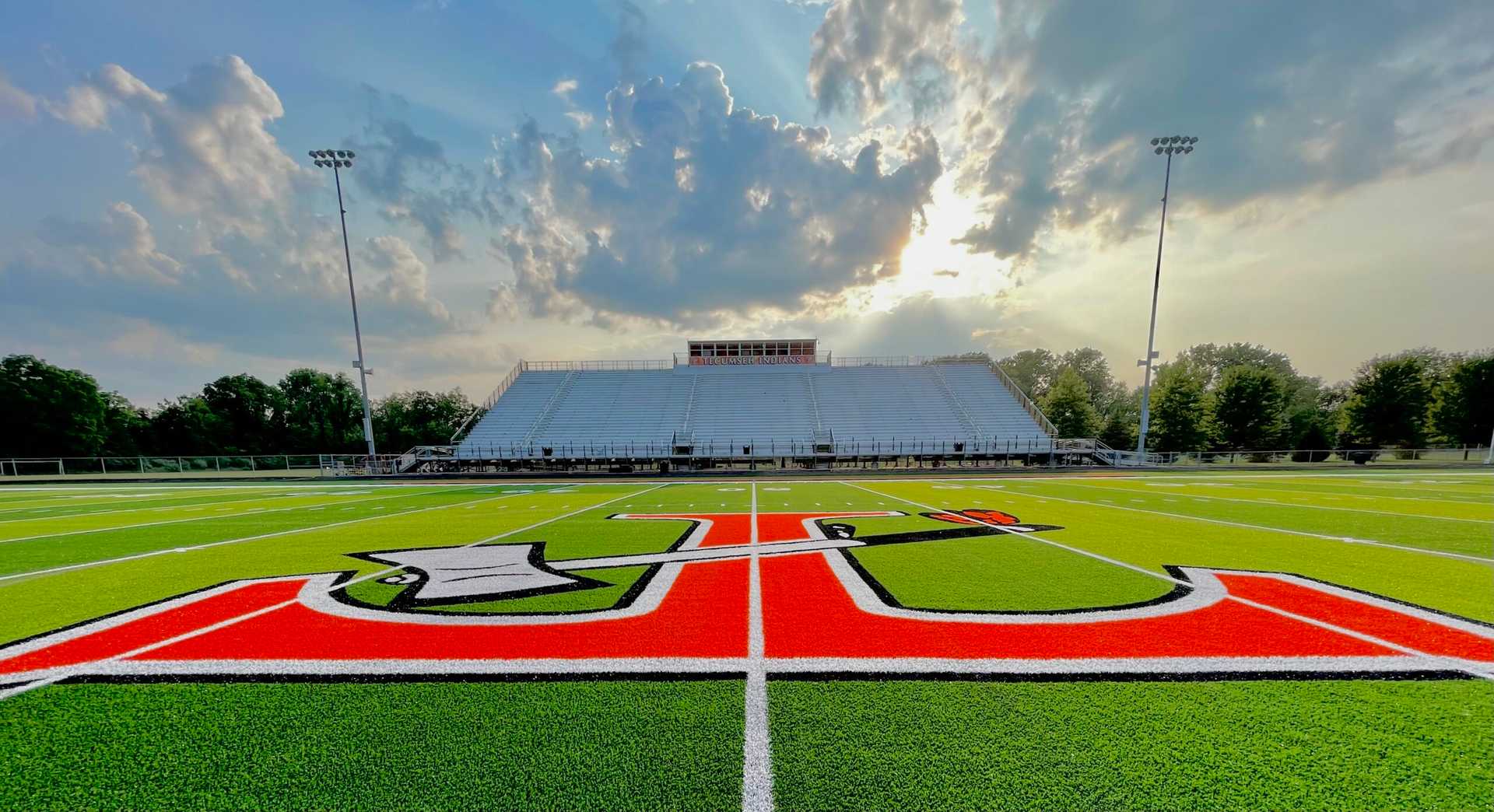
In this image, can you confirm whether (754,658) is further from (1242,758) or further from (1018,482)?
(1018,482)

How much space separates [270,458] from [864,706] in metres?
37.1

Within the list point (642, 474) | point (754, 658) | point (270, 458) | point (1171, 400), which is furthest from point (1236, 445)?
point (270, 458)

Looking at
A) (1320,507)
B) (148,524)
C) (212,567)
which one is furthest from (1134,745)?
(148,524)

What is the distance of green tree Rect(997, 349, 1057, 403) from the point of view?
68.0 m

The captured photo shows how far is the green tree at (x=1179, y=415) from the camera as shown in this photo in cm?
3108

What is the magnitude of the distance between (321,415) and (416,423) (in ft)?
25.5

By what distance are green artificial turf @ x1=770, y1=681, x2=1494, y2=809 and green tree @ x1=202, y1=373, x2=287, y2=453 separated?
52427 millimetres

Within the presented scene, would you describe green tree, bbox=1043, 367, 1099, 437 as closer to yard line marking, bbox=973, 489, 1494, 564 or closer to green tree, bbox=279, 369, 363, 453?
yard line marking, bbox=973, 489, 1494, 564

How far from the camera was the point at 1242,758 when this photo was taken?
2035mm

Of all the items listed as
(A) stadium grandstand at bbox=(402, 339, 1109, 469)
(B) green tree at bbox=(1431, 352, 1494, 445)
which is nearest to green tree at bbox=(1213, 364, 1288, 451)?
(B) green tree at bbox=(1431, 352, 1494, 445)

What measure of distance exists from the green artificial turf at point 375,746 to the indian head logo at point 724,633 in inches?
8.8

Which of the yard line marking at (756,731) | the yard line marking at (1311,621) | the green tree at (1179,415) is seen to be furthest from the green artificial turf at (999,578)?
the green tree at (1179,415)

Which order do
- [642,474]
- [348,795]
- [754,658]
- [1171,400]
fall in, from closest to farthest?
1. [348,795]
2. [754,658]
3. [642,474]
4. [1171,400]

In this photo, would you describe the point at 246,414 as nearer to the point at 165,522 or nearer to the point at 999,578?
the point at 165,522
